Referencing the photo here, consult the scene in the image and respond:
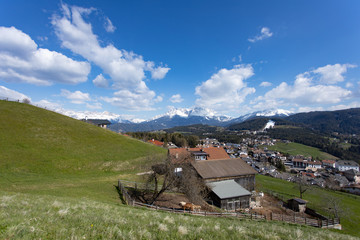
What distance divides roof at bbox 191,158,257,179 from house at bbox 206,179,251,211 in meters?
2.75

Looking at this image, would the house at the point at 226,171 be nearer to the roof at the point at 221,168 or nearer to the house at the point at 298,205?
the roof at the point at 221,168

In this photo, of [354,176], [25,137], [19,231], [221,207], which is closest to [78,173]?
[25,137]

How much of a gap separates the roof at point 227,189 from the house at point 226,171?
1.47 metres

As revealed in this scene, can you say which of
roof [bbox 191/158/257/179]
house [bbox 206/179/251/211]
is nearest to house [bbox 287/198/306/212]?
roof [bbox 191/158/257/179]

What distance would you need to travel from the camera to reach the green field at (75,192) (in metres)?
5.90

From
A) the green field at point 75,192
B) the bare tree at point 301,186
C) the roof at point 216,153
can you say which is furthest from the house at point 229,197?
→ the roof at point 216,153

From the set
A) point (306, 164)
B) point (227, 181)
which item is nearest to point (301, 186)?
point (227, 181)

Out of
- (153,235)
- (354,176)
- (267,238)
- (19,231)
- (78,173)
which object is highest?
(19,231)

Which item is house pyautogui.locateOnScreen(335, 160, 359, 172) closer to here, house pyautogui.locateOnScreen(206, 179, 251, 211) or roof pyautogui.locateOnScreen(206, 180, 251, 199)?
roof pyautogui.locateOnScreen(206, 180, 251, 199)

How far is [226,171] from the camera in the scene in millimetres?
39844

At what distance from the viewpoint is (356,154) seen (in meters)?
190

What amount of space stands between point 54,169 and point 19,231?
3473cm

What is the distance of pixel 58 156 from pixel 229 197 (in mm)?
38675

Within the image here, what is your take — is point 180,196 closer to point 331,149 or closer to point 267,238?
point 267,238
